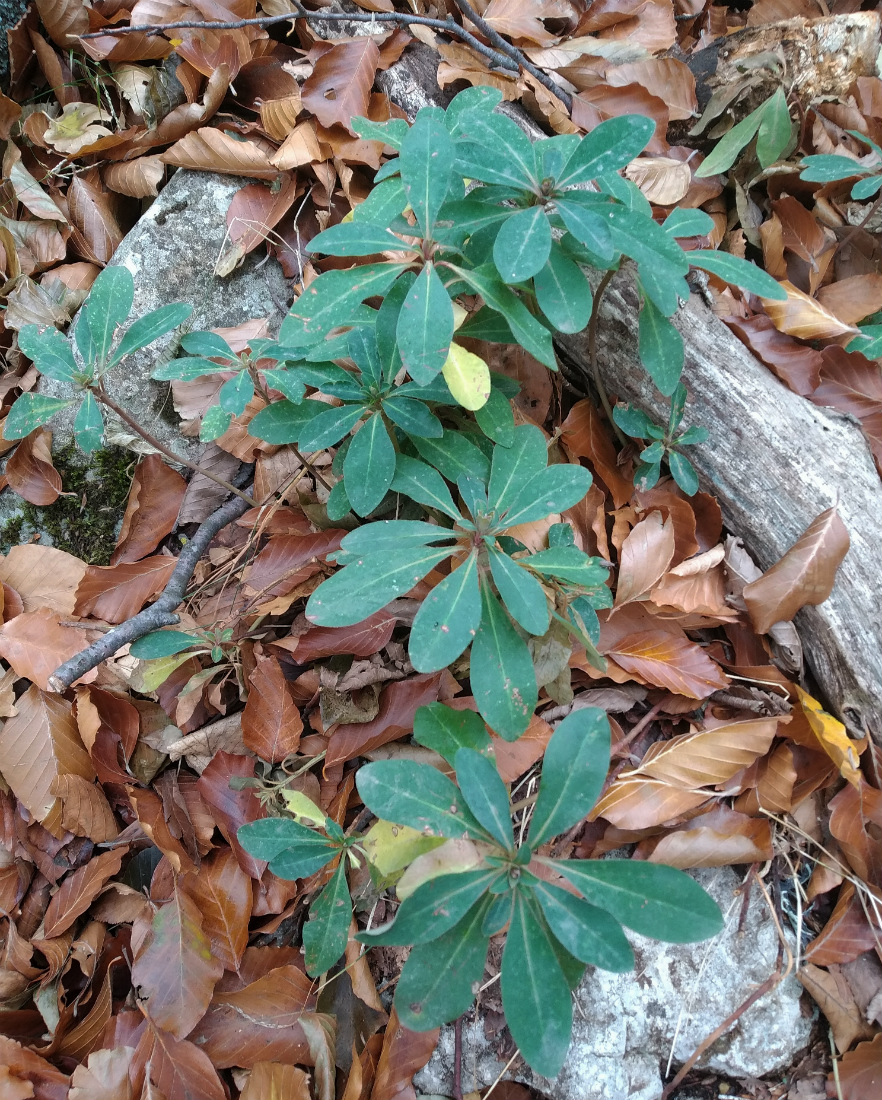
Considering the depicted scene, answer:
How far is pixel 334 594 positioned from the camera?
117cm

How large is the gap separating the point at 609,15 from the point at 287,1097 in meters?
2.92

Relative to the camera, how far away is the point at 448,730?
4.04 ft

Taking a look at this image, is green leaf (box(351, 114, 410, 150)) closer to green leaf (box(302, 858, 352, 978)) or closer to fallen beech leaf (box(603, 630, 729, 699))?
fallen beech leaf (box(603, 630, 729, 699))

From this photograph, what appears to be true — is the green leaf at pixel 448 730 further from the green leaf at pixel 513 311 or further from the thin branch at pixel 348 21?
the thin branch at pixel 348 21

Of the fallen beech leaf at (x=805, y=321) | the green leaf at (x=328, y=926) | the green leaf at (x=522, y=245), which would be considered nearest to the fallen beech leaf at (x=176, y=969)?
the green leaf at (x=328, y=926)

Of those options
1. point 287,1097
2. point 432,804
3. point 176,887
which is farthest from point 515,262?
point 287,1097

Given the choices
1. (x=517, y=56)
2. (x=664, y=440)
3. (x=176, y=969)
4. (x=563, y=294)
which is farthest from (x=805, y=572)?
(x=517, y=56)

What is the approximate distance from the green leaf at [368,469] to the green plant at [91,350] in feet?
1.74

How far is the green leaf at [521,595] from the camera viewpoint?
114 centimetres

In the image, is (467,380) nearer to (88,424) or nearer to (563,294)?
(563,294)

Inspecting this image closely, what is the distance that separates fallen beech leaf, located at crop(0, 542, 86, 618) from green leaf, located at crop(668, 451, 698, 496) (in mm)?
1467

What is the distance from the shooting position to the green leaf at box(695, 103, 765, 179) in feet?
6.20

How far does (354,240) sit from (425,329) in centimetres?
24

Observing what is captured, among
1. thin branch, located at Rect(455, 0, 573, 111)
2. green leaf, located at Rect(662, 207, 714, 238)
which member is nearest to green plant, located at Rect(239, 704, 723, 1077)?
green leaf, located at Rect(662, 207, 714, 238)
